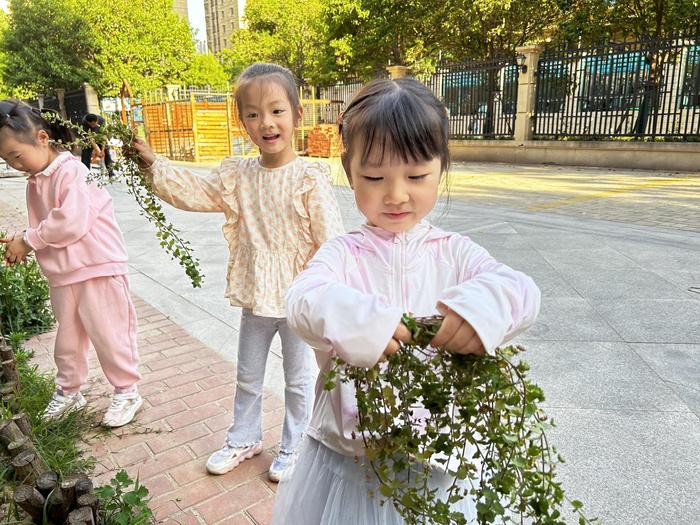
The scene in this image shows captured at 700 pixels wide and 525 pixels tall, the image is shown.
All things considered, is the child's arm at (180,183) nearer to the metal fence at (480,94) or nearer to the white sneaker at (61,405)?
the white sneaker at (61,405)

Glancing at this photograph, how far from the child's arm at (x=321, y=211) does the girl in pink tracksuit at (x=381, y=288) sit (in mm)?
717

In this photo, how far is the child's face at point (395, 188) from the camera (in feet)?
4.09

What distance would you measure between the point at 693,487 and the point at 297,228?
1851mm

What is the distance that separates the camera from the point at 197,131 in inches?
701

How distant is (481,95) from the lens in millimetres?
15305

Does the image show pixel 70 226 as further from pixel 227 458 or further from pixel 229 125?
pixel 229 125

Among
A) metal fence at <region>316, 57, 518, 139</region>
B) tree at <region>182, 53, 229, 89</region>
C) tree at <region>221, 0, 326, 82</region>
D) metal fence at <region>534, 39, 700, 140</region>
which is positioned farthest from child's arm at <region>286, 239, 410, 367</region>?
tree at <region>182, 53, 229, 89</region>

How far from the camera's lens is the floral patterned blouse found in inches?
84.2

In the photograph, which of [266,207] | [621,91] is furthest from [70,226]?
[621,91]

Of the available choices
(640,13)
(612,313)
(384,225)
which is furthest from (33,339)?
(640,13)

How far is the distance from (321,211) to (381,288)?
0.81 meters

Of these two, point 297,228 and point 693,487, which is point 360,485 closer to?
point 297,228

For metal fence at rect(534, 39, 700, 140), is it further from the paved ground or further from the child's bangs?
the child's bangs

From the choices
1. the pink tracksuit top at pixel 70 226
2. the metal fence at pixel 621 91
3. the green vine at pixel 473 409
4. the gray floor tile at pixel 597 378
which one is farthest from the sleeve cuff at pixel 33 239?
the metal fence at pixel 621 91
